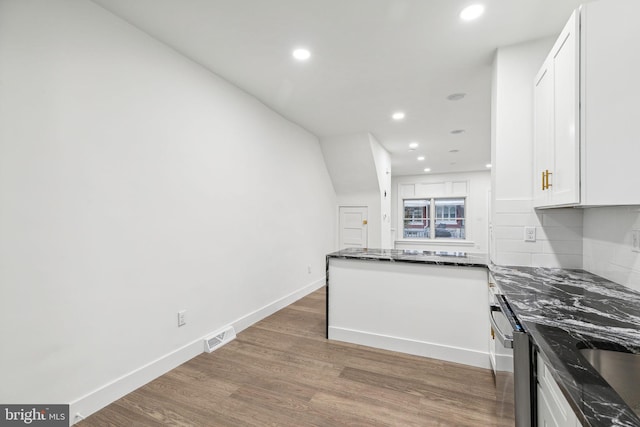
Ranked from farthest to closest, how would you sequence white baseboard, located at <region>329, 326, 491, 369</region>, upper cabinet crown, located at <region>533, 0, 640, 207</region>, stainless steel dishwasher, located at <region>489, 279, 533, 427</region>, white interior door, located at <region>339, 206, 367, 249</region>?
white interior door, located at <region>339, 206, 367, 249</region>
white baseboard, located at <region>329, 326, 491, 369</region>
upper cabinet crown, located at <region>533, 0, 640, 207</region>
stainless steel dishwasher, located at <region>489, 279, 533, 427</region>

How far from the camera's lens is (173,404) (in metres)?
1.96

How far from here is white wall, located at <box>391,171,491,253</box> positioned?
8.39 m

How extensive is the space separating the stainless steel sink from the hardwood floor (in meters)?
0.84

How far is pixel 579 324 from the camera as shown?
1.20 metres

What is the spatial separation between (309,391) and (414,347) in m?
1.11

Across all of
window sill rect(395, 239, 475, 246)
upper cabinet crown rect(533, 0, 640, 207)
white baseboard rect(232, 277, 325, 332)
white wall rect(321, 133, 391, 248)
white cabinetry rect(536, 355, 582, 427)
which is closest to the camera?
white cabinetry rect(536, 355, 582, 427)

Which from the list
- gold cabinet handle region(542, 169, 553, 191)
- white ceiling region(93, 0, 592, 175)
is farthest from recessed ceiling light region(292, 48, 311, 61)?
gold cabinet handle region(542, 169, 553, 191)

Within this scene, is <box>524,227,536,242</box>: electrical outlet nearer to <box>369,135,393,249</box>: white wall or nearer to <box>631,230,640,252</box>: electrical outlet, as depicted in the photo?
<box>631,230,640,252</box>: electrical outlet

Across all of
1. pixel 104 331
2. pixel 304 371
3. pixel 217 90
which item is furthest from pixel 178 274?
pixel 217 90

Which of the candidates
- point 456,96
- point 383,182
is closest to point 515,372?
point 456,96

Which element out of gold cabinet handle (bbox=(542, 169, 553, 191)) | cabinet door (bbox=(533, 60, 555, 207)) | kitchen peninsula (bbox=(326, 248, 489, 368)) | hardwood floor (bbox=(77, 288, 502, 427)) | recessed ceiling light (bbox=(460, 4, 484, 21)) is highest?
recessed ceiling light (bbox=(460, 4, 484, 21))

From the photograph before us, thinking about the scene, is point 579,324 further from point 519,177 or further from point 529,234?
point 519,177

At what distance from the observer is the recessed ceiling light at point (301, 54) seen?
8.17 ft

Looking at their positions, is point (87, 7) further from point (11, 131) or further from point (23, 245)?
point (23, 245)
